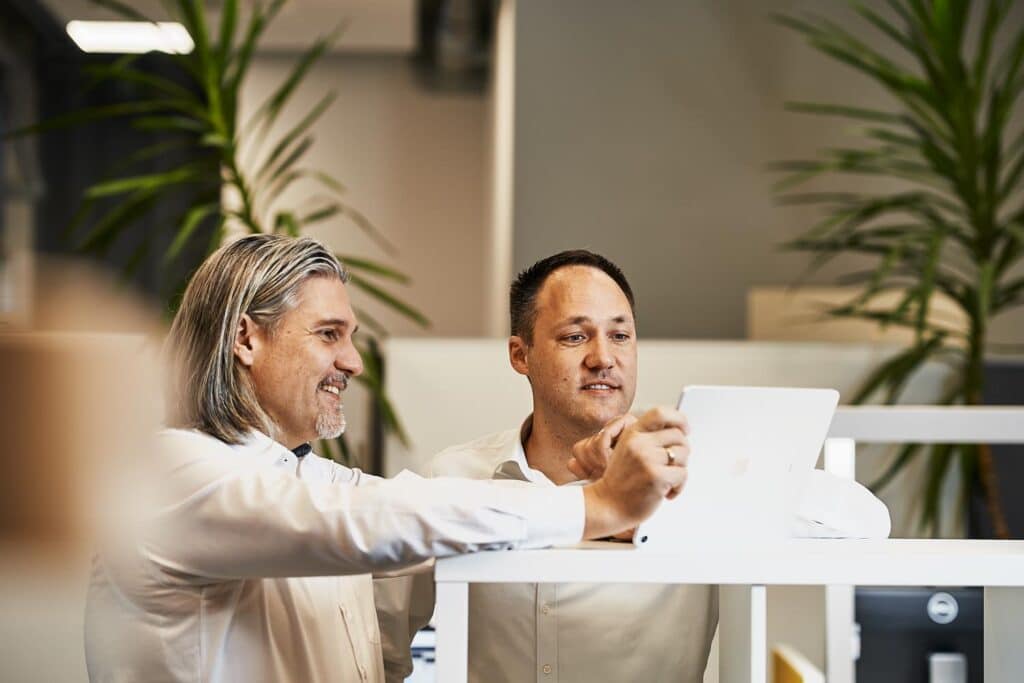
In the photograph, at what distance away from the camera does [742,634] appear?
48.3 inches

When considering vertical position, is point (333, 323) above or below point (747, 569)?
above

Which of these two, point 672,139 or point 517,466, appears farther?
point 672,139

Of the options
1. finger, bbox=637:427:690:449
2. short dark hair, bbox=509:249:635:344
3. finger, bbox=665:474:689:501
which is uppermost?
short dark hair, bbox=509:249:635:344

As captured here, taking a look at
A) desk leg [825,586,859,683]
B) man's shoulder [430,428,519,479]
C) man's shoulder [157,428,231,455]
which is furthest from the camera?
man's shoulder [430,428,519,479]

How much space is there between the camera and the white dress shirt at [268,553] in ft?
3.67

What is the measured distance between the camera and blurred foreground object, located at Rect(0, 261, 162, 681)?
2.13m

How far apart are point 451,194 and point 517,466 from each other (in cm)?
438

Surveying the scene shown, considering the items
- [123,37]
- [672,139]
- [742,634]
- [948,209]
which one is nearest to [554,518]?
[742,634]

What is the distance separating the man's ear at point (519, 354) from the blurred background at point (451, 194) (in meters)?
0.62

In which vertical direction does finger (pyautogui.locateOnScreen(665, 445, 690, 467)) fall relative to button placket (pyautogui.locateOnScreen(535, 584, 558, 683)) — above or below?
above

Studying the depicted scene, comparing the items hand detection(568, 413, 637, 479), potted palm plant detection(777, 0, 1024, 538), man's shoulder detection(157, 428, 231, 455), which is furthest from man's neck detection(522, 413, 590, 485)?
potted palm plant detection(777, 0, 1024, 538)

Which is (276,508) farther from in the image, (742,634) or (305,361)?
(742,634)

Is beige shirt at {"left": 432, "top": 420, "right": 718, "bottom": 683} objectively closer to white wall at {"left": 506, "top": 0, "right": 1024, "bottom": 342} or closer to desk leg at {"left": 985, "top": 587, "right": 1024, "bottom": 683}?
desk leg at {"left": 985, "top": 587, "right": 1024, "bottom": 683}

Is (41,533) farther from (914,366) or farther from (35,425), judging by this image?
(914,366)
